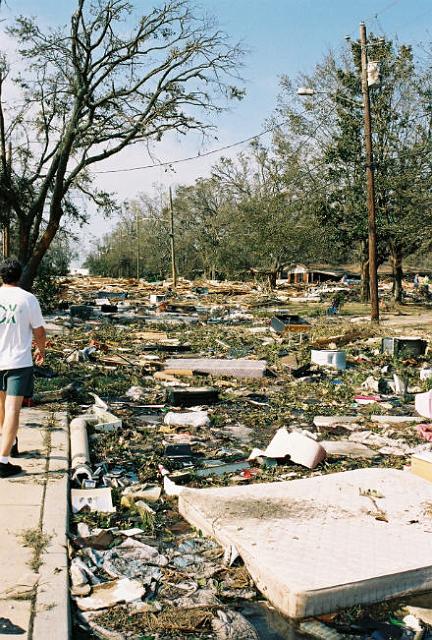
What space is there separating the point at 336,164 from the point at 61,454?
994 inches

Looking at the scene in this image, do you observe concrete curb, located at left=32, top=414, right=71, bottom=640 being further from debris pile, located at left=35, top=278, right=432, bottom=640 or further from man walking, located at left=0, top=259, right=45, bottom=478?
man walking, located at left=0, top=259, right=45, bottom=478

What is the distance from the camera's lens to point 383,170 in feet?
89.4

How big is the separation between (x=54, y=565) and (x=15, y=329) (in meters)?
2.13

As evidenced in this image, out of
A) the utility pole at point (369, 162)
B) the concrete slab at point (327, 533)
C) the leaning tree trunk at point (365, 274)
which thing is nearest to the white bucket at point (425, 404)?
the concrete slab at point (327, 533)

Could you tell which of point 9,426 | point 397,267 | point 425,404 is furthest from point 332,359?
point 397,267

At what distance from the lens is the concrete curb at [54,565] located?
3059 mm

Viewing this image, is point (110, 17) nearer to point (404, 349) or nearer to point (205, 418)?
point (404, 349)

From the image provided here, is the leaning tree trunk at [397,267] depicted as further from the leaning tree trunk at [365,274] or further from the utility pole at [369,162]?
the utility pole at [369,162]

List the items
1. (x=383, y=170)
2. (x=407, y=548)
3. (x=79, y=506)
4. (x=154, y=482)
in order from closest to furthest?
1. (x=407, y=548)
2. (x=79, y=506)
3. (x=154, y=482)
4. (x=383, y=170)

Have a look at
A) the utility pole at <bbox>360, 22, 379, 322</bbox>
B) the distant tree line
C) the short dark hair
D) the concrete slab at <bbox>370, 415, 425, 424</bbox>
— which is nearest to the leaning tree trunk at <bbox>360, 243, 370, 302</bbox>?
the distant tree line

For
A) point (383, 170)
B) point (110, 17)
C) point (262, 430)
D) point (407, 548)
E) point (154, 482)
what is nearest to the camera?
point (407, 548)

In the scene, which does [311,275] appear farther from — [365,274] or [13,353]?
[13,353]

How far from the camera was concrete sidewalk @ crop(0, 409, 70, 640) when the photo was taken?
3.10m

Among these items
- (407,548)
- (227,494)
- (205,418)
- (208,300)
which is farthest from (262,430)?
(208,300)
